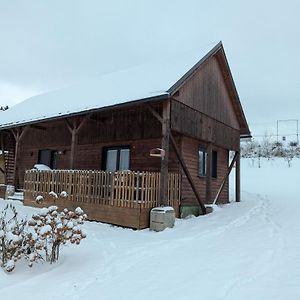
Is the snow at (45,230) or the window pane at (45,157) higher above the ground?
the window pane at (45,157)

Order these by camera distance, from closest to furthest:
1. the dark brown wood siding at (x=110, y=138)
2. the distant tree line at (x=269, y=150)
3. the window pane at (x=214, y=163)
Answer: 1. the dark brown wood siding at (x=110, y=138)
2. the window pane at (x=214, y=163)
3. the distant tree line at (x=269, y=150)

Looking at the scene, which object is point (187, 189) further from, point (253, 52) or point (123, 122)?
point (253, 52)

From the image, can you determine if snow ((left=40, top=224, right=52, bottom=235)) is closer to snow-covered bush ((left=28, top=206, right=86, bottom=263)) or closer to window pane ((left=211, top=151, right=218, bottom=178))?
snow-covered bush ((left=28, top=206, right=86, bottom=263))

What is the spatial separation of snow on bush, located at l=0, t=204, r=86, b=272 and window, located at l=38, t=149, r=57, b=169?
1091 centimetres

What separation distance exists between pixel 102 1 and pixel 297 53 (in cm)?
1044

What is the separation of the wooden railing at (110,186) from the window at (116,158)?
2408 mm

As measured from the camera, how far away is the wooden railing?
31.3ft

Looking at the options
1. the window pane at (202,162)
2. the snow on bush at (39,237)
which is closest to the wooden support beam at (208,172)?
the window pane at (202,162)

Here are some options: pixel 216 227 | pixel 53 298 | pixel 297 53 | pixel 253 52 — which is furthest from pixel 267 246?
pixel 253 52

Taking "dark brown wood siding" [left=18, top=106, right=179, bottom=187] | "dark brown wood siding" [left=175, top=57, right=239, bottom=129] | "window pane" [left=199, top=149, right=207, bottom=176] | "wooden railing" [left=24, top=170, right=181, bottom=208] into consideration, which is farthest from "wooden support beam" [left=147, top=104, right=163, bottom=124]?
"window pane" [left=199, top=149, right=207, bottom=176]

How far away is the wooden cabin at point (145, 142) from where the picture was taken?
9.88m

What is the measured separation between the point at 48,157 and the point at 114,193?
8.39m

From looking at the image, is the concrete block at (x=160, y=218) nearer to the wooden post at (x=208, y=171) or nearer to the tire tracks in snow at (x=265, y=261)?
the tire tracks in snow at (x=265, y=261)

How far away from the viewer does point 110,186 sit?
10031 millimetres
